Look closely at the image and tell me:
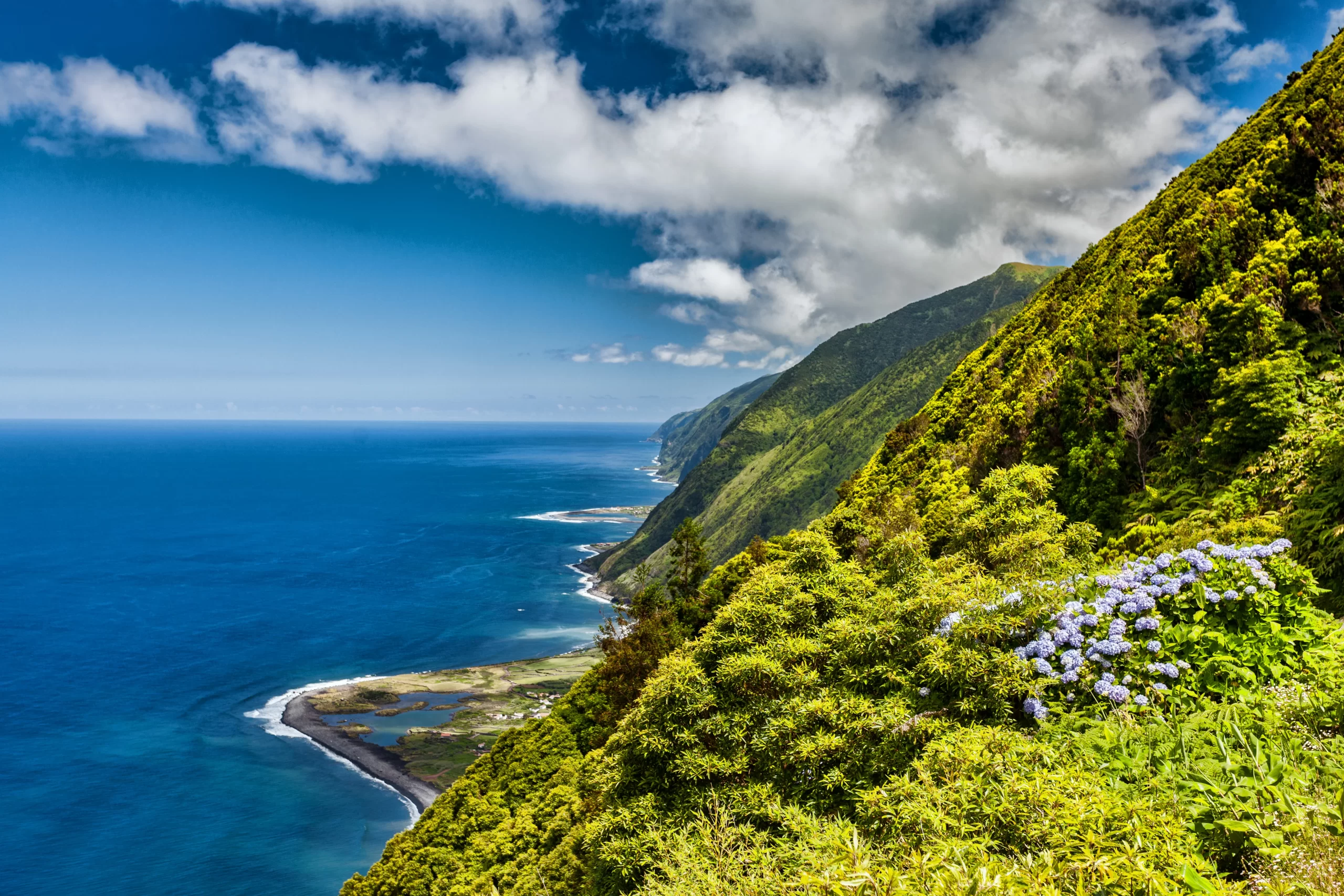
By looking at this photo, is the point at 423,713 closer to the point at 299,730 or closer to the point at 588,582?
the point at 299,730

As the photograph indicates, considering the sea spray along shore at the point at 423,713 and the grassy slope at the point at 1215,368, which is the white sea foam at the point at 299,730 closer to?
the sea spray along shore at the point at 423,713

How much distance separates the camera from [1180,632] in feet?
33.2

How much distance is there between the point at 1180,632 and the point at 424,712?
3082 inches

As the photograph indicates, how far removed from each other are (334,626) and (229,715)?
1131 inches

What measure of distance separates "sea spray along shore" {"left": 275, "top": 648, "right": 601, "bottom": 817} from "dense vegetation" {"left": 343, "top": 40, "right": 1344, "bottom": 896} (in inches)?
1472

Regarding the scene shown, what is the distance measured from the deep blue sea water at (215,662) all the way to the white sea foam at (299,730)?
0.76 m

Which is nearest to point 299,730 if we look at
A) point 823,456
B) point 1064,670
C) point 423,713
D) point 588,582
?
point 423,713

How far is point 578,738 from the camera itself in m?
31.9

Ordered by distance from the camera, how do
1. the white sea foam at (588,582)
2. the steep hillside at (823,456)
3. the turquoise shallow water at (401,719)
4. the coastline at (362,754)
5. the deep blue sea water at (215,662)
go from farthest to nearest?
the steep hillside at (823,456) < the white sea foam at (588,582) < the turquoise shallow water at (401,719) < the coastline at (362,754) < the deep blue sea water at (215,662)

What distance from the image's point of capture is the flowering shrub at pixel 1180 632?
9.65 metres

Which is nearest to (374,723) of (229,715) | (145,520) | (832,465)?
(229,715)

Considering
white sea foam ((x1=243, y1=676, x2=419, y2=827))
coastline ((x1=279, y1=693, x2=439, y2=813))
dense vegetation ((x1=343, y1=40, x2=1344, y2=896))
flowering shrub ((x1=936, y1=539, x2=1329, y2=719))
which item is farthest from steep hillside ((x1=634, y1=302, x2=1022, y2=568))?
flowering shrub ((x1=936, y1=539, x2=1329, y2=719))

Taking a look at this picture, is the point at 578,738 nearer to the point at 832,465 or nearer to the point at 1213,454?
the point at 1213,454

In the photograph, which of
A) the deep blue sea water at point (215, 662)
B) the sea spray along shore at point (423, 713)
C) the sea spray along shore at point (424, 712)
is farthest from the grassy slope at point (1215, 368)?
the deep blue sea water at point (215, 662)
